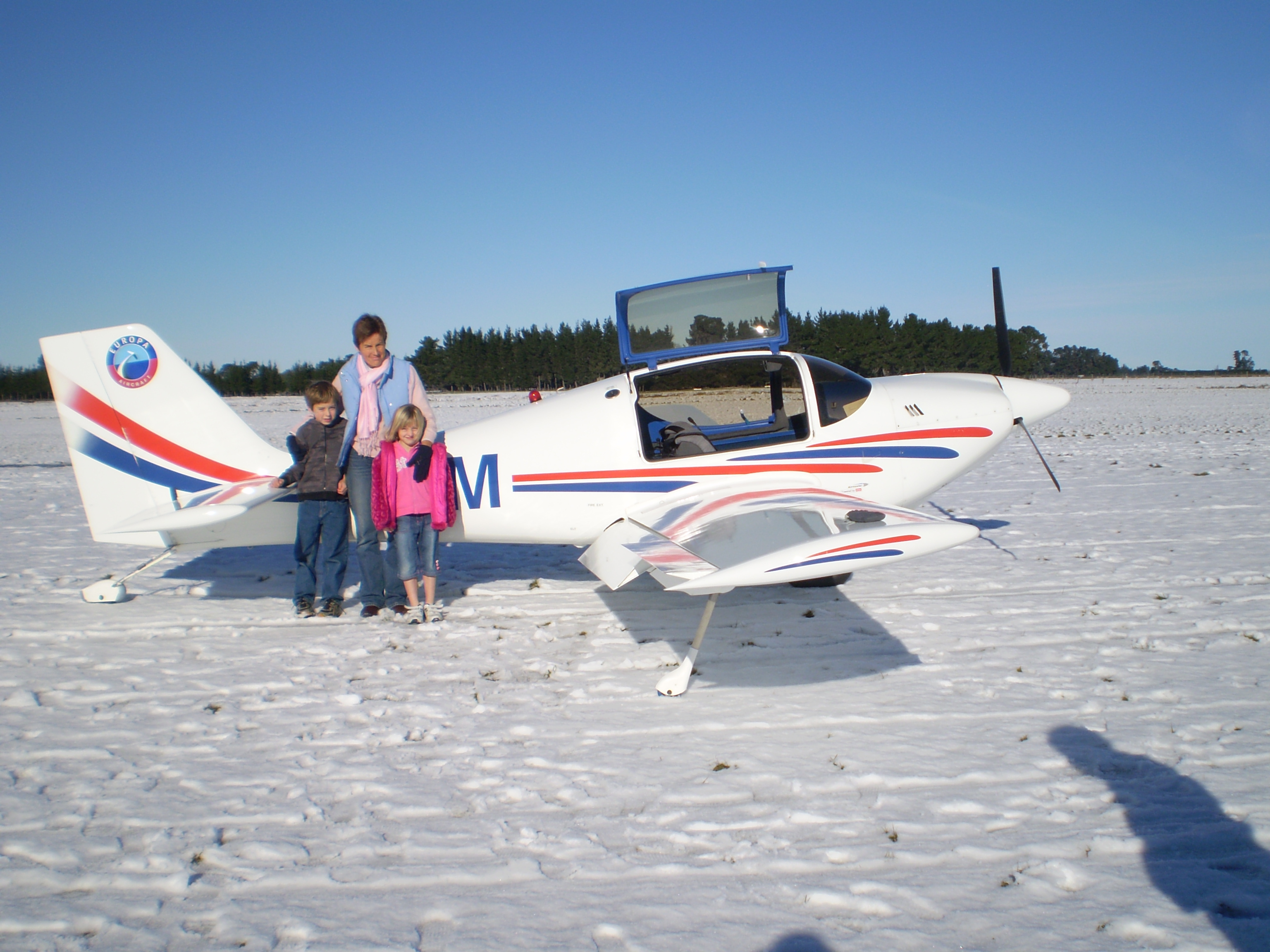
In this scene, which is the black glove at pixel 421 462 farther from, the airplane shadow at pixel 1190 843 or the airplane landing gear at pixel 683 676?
the airplane shadow at pixel 1190 843

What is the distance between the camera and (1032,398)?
6.20 meters

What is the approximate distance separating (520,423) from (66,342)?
122 inches

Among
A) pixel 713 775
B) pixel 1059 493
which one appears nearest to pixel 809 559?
pixel 713 775

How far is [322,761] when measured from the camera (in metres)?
3.30

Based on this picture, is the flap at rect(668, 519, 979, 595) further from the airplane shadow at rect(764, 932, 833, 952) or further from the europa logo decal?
the europa logo decal

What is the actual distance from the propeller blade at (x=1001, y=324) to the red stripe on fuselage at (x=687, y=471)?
9.47 ft

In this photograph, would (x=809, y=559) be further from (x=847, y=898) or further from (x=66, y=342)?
(x=66, y=342)

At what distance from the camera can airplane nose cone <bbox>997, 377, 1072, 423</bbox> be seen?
6.15m

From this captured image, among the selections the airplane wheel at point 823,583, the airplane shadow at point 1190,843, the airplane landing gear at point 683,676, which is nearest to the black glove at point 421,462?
the airplane landing gear at point 683,676

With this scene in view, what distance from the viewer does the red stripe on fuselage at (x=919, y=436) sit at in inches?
214

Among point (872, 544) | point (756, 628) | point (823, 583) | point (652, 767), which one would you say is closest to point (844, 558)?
point (872, 544)

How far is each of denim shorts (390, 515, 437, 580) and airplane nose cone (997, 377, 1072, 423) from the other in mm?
4699

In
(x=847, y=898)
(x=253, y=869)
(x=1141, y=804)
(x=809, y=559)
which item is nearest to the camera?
(x=847, y=898)

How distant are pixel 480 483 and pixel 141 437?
2419 millimetres
